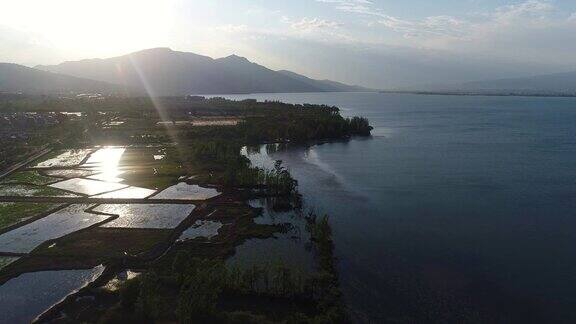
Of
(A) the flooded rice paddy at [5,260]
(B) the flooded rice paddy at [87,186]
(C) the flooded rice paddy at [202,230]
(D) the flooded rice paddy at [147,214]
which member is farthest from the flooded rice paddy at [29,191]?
(C) the flooded rice paddy at [202,230]

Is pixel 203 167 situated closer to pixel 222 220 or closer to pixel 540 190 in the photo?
pixel 222 220

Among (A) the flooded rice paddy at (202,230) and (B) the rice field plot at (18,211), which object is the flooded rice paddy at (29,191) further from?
(A) the flooded rice paddy at (202,230)

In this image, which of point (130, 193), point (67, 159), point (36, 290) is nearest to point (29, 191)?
point (130, 193)

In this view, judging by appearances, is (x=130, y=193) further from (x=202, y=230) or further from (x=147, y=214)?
(x=202, y=230)

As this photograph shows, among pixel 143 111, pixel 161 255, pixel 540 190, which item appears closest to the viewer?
pixel 161 255

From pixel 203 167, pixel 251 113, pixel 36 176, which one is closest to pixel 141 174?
pixel 203 167

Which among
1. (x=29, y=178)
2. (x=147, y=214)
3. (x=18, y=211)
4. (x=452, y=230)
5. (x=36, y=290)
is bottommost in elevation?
(x=36, y=290)
